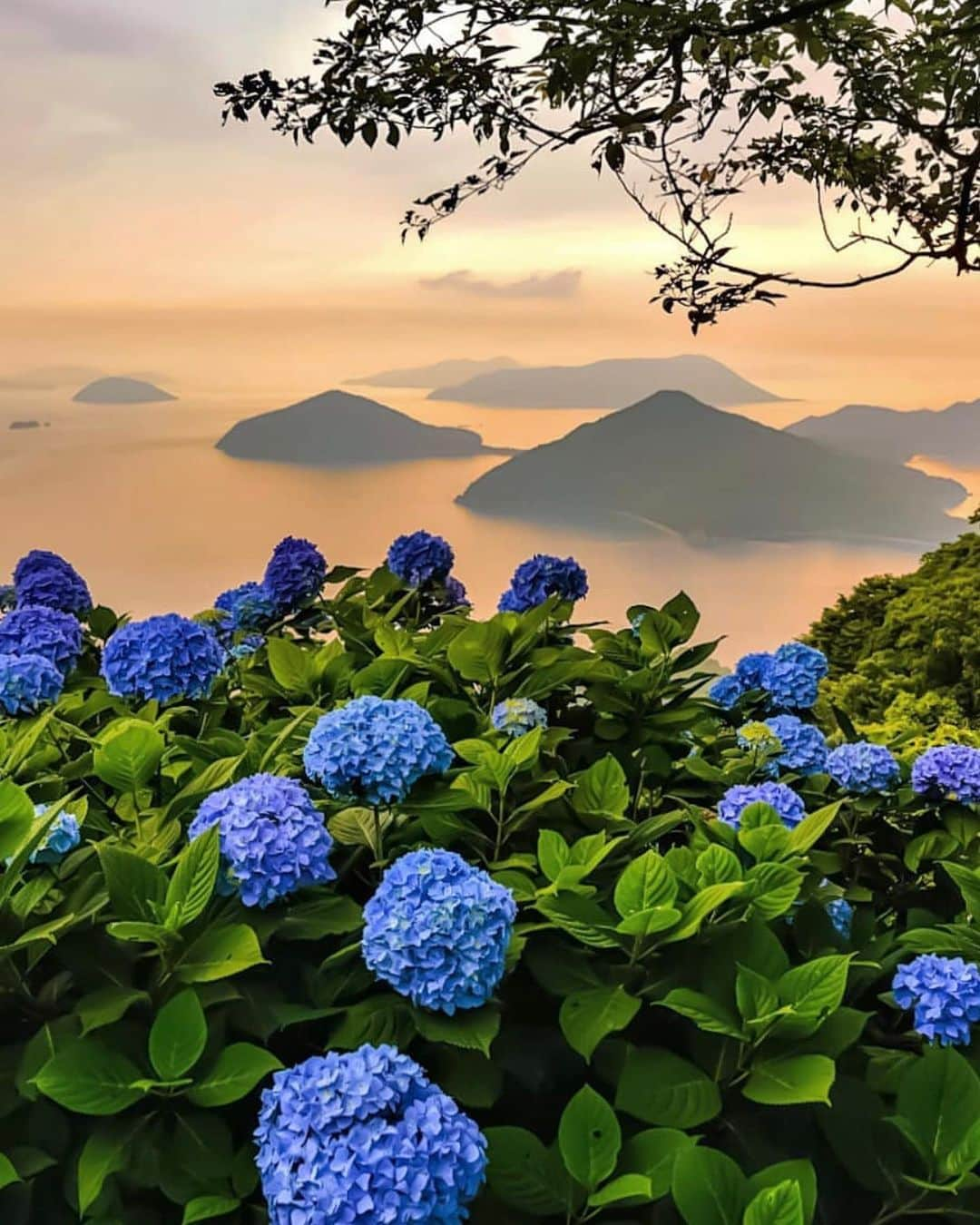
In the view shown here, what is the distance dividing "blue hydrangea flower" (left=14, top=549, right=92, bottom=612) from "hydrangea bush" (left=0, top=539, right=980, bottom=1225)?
1110mm

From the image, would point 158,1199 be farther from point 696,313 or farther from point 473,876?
point 696,313

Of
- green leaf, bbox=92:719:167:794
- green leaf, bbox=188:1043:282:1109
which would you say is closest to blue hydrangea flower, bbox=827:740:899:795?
green leaf, bbox=92:719:167:794

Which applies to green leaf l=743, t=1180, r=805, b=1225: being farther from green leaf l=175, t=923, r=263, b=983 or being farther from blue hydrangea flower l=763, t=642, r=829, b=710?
blue hydrangea flower l=763, t=642, r=829, b=710

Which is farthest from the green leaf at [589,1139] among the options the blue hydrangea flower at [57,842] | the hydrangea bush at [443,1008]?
the blue hydrangea flower at [57,842]

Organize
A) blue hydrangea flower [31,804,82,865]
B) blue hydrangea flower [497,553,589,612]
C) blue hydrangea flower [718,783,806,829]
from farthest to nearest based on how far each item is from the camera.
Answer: blue hydrangea flower [497,553,589,612], blue hydrangea flower [718,783,806,829], blue hydrangea flower [31,804,82,865]

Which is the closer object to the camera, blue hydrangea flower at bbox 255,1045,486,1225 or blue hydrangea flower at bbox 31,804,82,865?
blue hydrangea flower at bbox 255,1045,486,1225

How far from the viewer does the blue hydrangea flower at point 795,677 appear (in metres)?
2.43

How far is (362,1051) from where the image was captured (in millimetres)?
1127

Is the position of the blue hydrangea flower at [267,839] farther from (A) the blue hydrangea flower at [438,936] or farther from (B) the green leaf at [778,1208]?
(B) the green leaf at [778,1208]

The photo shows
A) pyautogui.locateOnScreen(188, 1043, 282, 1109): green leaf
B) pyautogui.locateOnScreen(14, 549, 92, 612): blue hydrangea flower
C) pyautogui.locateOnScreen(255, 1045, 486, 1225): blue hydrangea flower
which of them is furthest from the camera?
pyautogui.locateOnScreen(14, 549, 92, 612): blue hydrangea flower

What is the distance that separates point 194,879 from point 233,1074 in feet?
0.64

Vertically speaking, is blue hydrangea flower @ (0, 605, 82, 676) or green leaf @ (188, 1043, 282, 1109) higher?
blue hydrangea flower @ (0, 605, 82, 676)

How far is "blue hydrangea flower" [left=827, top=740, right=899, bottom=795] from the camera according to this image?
83.4 inches

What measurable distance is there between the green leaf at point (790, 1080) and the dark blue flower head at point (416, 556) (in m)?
1.73
